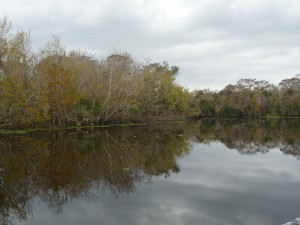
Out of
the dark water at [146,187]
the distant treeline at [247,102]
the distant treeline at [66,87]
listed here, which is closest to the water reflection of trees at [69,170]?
the dark water at [146,187]

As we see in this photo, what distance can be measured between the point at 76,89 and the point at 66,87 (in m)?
2.60

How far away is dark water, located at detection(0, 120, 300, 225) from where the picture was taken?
931cm

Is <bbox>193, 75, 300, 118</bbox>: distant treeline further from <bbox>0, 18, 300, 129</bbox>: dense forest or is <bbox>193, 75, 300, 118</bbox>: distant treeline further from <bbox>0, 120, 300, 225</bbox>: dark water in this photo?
<bbox>0, 120, 300, 225</bbox>: dark water

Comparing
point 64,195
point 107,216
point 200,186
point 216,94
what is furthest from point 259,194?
point 216,94

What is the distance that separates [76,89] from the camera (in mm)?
40906

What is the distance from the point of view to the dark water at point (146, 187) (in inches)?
367

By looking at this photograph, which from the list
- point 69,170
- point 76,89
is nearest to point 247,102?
point 76,89

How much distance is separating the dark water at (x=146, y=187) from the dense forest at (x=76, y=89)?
44.4 ft

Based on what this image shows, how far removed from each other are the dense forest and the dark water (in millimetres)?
13536

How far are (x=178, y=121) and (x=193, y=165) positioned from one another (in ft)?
157

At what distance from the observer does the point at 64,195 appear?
11.3 m

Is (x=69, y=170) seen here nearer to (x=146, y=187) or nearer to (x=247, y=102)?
(x=146, y=187)

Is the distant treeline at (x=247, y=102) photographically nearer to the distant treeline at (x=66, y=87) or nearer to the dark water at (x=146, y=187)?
the distant treeline at (x=66, y=87)

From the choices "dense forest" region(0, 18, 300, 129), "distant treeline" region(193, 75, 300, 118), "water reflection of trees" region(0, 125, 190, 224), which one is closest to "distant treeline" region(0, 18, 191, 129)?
"dense forest" region(0, 18, 300, 129)
